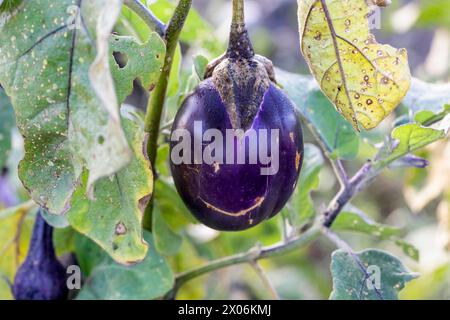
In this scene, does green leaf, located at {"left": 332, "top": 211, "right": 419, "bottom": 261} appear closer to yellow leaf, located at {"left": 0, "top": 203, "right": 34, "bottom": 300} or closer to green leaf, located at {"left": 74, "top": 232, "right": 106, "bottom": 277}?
green leaf, located at {"left": 74, "top": 232, "right": 106, "bottom": 277}

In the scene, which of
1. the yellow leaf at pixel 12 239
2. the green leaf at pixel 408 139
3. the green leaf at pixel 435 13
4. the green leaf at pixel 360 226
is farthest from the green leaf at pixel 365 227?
the green leaf at pixel 435 13

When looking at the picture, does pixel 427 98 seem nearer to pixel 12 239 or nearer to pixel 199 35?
pixel 199 35

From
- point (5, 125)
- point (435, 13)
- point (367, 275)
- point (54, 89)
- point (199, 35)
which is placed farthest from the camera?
point (435, 13)

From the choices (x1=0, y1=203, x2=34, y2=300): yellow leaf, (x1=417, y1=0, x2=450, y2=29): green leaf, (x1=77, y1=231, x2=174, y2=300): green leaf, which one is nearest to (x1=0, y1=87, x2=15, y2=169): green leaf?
(x1=0, y1=203, x2=34, y2=300): yellow leaf

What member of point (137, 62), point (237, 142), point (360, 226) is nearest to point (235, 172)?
point (237, 142)
